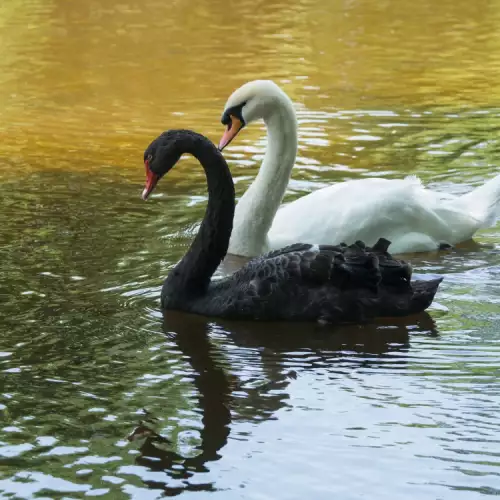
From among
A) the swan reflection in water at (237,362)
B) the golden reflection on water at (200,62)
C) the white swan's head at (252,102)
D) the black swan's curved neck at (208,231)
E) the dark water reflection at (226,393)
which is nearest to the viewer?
the dark water reflection at (226,393)

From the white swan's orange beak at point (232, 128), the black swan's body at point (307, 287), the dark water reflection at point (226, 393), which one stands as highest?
the white swan's orange beak at point (232, 128)

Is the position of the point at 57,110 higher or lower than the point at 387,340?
higher

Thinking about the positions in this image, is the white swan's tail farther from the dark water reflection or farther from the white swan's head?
the white swan's head

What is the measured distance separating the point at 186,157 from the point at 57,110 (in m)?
2.82

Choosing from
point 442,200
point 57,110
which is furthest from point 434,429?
point 57,110

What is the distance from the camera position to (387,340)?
5.91 m

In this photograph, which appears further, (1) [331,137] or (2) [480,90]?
(2) [480,90]

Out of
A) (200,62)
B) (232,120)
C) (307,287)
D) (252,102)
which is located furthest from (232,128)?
(200,62)

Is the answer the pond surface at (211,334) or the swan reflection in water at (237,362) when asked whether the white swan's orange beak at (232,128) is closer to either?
the pond surface at (211,334)

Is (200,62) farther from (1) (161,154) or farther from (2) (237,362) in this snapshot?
(2) (237,362)

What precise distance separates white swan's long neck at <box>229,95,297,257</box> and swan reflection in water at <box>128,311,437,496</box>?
1297 mm

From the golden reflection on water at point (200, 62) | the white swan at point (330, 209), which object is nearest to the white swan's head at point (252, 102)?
the white swan at point (330, 209)

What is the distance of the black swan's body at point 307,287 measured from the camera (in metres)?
6.05

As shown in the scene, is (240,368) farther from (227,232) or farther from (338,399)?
(227,232)
